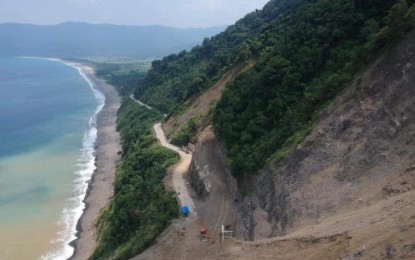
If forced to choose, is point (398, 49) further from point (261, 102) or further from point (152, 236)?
point (152, 236)

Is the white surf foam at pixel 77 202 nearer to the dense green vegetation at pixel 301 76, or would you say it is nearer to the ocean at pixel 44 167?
the ocean at pixel 44 167

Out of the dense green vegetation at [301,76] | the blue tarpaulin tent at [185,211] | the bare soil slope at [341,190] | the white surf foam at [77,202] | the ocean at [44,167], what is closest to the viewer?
the bare soil slope at [341,190]

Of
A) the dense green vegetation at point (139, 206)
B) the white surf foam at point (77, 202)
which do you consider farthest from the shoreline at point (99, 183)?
the dense green vegetation at point (139, 206)

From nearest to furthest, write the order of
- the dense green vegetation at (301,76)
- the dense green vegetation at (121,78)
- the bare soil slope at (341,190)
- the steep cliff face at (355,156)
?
the bare soil slope at (341,190)
the steep cliff face at (355,156)
the dense green vegetation at (301,76)
the dense green vegetation at (121,78)

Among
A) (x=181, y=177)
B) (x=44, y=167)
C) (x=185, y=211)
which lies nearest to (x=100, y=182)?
(x=44, y=167)

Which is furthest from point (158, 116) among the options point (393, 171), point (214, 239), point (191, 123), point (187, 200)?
point (393, 171)

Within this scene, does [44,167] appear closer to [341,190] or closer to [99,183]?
[99,183]
